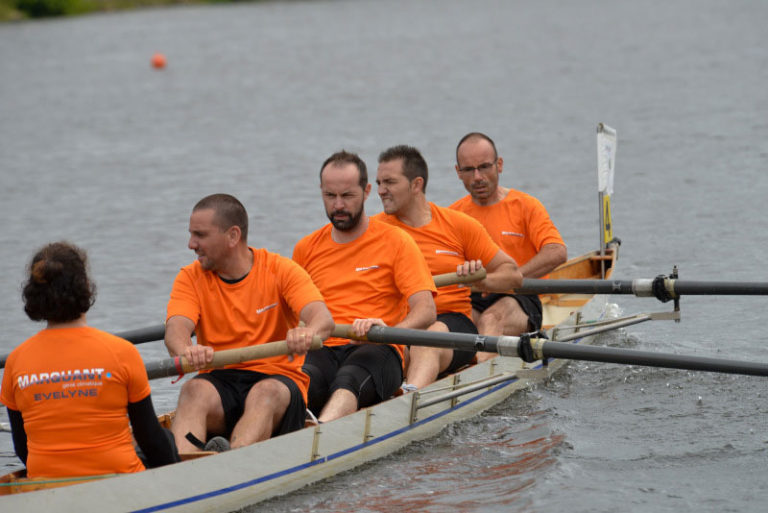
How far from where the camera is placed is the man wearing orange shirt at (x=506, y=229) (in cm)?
875

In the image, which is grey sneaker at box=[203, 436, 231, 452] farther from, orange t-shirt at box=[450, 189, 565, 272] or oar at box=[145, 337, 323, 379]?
orange t-shirt at box=[450, 189, 565, 272]

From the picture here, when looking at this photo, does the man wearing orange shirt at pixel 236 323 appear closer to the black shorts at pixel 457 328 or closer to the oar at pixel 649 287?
the black shorts at pixel 457 328

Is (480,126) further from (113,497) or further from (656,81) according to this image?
(113,497)

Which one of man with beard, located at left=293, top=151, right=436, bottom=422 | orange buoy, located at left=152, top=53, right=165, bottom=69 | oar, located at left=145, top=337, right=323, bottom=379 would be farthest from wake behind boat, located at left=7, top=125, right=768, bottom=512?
orange buoy, located at left=152, top=53, right=165, bottom=69

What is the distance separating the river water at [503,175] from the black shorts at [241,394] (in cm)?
49

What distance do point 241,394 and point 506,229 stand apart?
139 inches

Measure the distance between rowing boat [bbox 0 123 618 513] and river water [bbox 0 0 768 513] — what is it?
0.16m

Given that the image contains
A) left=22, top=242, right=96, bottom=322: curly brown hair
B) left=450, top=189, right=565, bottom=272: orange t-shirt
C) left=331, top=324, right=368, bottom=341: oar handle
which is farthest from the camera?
left=450, top=189, right=565, bottom=272: orange t-shirt

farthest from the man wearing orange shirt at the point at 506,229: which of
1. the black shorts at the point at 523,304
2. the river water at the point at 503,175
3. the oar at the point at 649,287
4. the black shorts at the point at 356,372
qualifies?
the black shorts at the point at 356,372

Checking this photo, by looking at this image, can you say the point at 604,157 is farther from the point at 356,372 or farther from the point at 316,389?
the point at 316,389

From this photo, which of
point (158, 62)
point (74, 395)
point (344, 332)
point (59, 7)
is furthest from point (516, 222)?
point (59, 7)

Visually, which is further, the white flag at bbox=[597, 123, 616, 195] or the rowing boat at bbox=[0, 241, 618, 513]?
the white flag at bbox=[597, 123, 616, 195]

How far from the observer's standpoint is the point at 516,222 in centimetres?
921

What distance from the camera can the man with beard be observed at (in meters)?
6.96
